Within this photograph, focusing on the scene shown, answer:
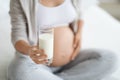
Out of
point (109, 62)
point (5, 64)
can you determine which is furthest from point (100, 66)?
point (5, 64)

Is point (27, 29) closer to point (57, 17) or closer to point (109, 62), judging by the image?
point (57, 17)

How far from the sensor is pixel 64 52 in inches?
47.9

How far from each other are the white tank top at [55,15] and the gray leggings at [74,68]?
143 millimetres

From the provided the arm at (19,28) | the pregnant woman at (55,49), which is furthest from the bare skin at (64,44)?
the arm at (19,28)

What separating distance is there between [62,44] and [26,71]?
0.59ft

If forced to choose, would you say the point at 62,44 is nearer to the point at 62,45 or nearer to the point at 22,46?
the point at 62,45

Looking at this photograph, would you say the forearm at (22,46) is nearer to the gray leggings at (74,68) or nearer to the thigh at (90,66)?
the gray leggings at (74,68)

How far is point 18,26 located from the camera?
1117 millimetres

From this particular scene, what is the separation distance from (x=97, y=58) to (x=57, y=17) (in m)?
0.24

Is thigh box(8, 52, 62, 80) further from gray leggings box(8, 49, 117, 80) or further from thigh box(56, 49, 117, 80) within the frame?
thigh box(56, 49, 117, 80)

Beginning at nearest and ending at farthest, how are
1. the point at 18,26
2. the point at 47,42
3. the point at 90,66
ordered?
the point at 47,42 → the point at 18,26 → the point at 90,66

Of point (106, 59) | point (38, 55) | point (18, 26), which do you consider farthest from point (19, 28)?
point (106, 59)

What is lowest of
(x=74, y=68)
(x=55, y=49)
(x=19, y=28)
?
(x=74, y=68)

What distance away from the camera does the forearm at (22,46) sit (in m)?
1.09
